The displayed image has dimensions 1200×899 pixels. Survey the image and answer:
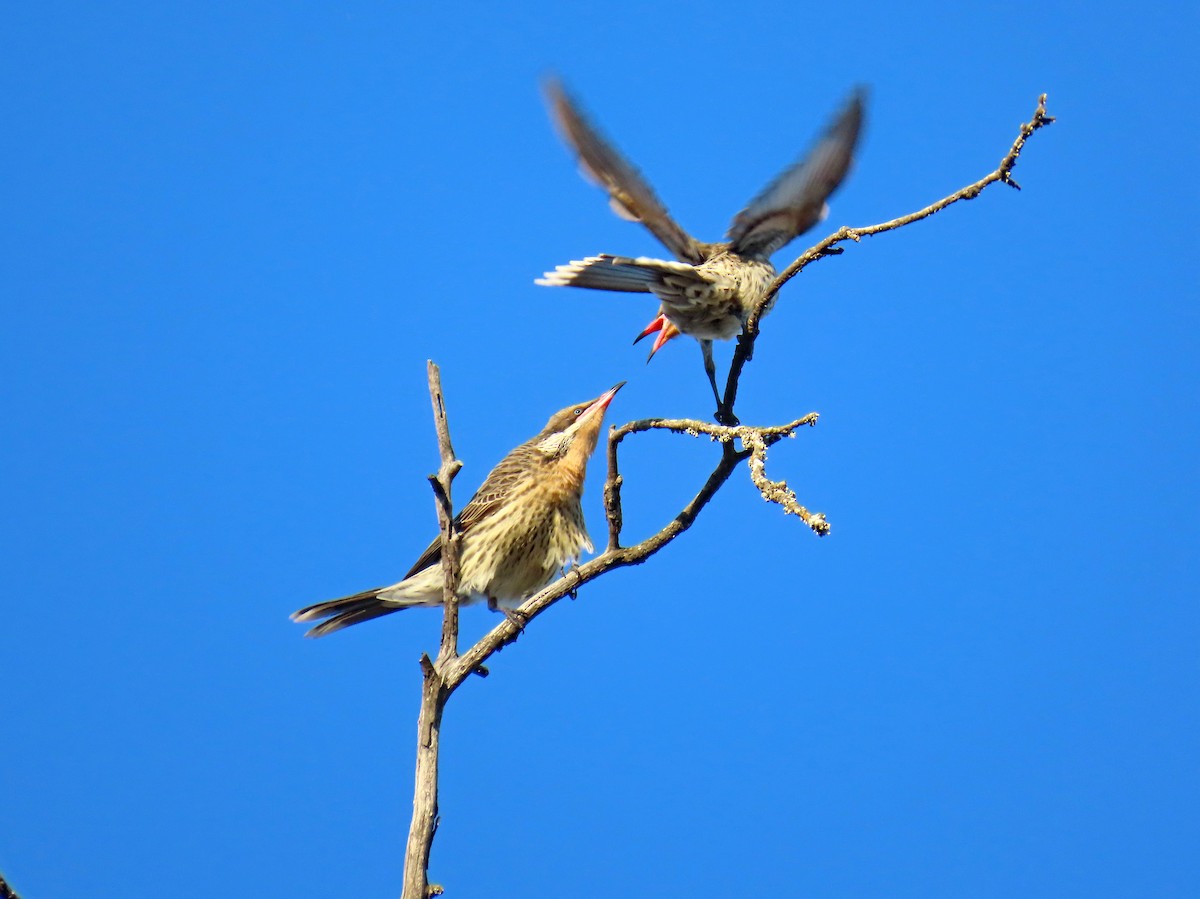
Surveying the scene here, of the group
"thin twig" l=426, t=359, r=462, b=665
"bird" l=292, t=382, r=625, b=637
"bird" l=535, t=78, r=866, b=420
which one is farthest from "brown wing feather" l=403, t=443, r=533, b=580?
"thin twig" l=426, t=359, r=462, b=665

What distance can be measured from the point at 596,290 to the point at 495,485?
5.28 ft

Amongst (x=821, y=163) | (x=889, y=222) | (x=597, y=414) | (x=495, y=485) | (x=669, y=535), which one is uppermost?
(x=821, y=163)

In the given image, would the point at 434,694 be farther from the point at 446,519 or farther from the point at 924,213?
the point at 924,213

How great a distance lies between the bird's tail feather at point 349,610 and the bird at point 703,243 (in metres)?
2.31

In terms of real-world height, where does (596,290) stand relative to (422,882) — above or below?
above

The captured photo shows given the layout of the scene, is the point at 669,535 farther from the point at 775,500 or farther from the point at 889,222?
the point at 889,222

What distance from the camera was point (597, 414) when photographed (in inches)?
292

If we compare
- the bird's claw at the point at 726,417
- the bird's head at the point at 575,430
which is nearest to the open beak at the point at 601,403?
the bird's head at the point at 575,430

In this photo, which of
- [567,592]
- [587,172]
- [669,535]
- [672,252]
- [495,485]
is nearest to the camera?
[669,535]

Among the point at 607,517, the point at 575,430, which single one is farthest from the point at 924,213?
the point at 575,430

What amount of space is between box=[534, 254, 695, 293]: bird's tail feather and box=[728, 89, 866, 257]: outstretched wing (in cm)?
69

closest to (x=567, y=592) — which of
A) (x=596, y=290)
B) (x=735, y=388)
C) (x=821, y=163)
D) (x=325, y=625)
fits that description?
(x=735, y=388)

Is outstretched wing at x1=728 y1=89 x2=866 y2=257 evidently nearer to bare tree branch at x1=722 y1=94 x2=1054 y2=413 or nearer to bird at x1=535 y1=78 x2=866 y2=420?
bird at x1=535 y1=78 x2=866 y2=420

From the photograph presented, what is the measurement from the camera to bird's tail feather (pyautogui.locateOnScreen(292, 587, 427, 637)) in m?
6.89
